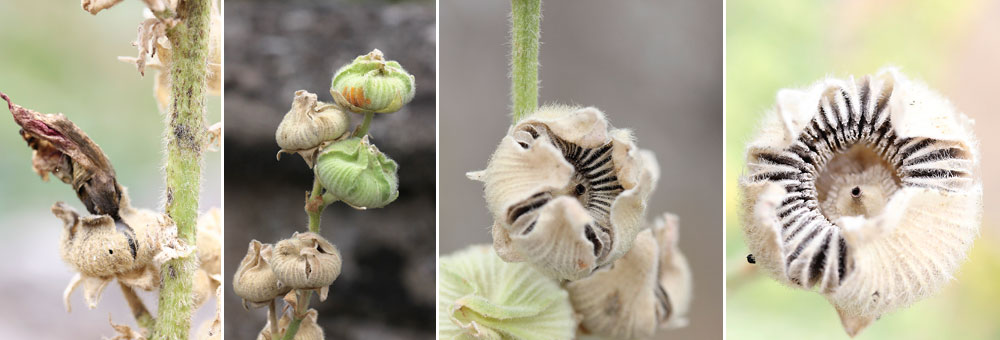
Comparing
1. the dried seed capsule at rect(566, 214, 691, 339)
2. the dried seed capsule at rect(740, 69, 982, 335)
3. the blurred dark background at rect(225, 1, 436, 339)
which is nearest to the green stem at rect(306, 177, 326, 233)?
the dried seed capsule at rect(566, 214, 691, 339)

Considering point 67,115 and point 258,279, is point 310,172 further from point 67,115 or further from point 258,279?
point 67,115

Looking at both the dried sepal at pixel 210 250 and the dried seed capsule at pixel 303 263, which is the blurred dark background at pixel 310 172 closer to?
the dried sepal at pixel 210 250

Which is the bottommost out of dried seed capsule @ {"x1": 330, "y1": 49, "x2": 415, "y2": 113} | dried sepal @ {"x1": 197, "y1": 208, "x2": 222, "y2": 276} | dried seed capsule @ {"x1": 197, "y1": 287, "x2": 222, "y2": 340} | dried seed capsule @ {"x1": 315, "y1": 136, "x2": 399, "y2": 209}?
dried seed capsule @ {"x1": 197, "y1": 287, "x2": 222, "y2": 340}

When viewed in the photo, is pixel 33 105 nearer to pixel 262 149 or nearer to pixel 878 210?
pixel 262 149

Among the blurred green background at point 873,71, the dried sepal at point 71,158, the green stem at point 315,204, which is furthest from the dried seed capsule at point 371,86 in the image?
the blurred green background at point 873,71

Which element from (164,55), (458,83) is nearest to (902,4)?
(458,83)

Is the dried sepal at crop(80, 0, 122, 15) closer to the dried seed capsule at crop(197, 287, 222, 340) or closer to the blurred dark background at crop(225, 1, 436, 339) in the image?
the dried seed capsule at crop(197, 287, 222, 340)
